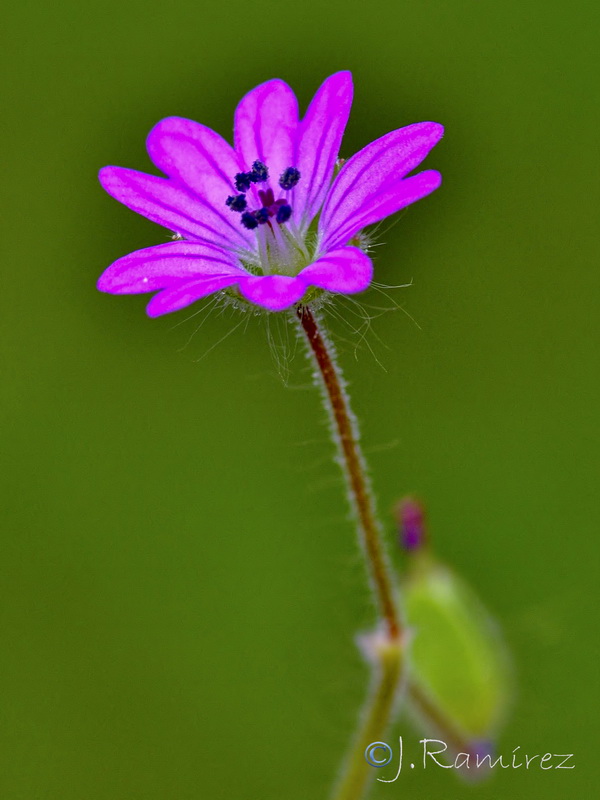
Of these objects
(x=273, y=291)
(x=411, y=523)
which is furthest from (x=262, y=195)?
(x=411, y=523)

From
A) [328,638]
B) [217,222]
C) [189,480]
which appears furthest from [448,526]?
[217,222]

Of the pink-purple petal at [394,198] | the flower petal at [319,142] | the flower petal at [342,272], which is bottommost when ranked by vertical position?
the flower petal at [342,272]

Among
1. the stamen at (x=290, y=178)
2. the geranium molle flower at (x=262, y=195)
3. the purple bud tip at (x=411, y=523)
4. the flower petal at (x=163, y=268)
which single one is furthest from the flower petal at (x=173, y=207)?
the purple bud tip at (x=411, y=523)

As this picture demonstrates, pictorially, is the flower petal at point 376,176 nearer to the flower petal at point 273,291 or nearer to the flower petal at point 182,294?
the flower petal at point 273,291

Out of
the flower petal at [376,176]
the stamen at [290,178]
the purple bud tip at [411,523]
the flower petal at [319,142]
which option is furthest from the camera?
the purple bud tip at [411,523]

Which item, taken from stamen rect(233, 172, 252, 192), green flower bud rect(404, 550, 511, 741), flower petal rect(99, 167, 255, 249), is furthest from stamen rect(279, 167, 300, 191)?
green flower bud rect(404, 550, 511, 741)

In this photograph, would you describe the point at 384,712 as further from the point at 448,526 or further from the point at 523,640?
the point at 448,526
